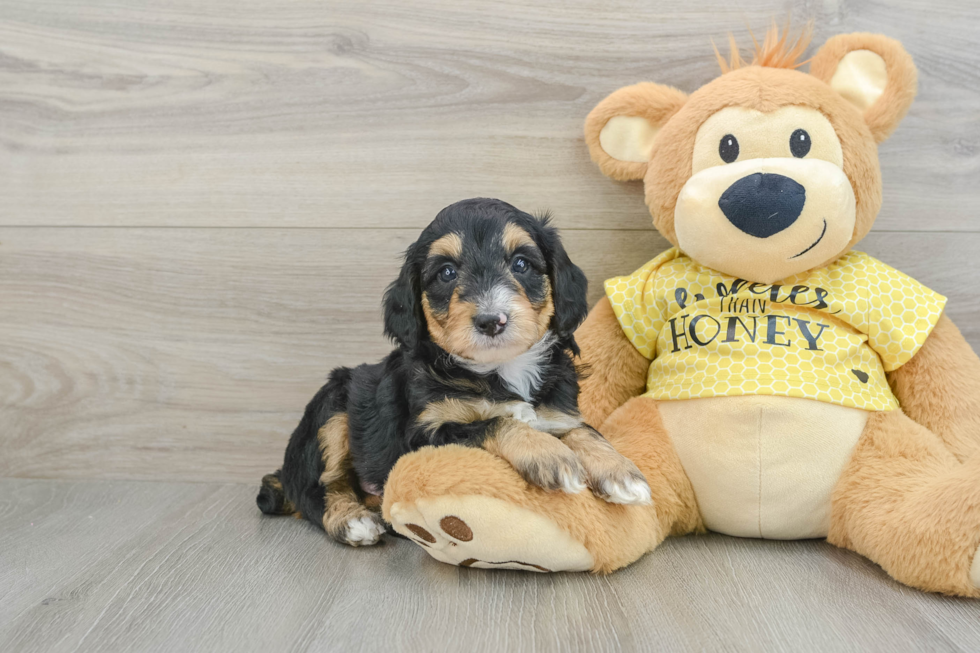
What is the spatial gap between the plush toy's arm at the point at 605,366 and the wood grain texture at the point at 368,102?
0.43 meters

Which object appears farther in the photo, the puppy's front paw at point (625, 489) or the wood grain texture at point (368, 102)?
the wood grain texture at point (368, 102)

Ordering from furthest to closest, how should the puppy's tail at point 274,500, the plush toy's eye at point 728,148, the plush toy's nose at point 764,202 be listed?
the puppy's tail at point 274,500, the plush toy's eye at point 728,148, the plush toy's nose at point 764,202

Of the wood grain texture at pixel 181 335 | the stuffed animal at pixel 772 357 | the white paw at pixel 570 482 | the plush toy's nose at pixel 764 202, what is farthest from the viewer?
the wood grain texture at pixel 181 335

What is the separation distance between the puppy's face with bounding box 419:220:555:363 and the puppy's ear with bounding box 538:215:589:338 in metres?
0.02

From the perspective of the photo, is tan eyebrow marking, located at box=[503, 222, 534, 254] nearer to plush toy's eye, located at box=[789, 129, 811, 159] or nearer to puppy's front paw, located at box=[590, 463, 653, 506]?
puppy's front paw, located at box=[590, 463, 653, 506]

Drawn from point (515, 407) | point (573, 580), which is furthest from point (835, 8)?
point (573, 580)

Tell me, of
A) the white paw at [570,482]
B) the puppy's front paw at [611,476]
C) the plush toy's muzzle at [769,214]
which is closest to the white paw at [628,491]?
the puppy's front paw at [611,476]

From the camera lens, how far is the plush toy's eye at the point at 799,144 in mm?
1753

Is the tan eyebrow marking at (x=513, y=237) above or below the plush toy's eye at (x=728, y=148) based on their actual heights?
below

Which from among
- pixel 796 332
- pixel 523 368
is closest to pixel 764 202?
pixel 796 332

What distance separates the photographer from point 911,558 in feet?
4.82

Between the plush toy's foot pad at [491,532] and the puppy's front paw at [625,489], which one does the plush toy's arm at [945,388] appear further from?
the plush toy's foot pad at [491,532]

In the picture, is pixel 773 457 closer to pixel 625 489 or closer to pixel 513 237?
pixel 625 489

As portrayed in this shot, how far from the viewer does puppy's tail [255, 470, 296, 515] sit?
214cm
